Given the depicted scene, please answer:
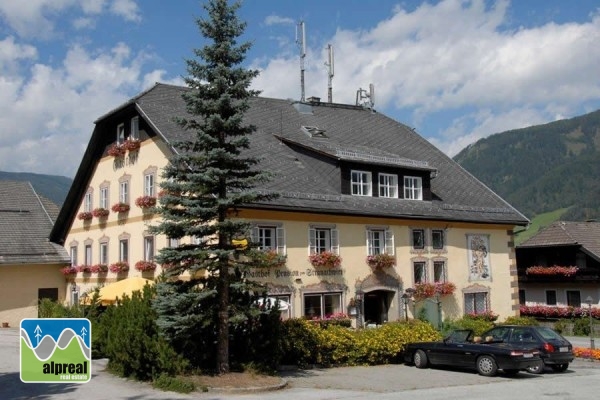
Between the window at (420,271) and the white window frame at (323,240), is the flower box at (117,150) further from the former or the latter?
the window at (420,271)

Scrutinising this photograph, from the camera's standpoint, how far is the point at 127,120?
29.4m

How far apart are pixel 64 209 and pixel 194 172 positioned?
18.6 m

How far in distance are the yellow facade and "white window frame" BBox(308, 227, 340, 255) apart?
204 mm

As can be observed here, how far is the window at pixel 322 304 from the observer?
25938mm

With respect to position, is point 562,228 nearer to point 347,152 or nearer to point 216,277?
point 347,152

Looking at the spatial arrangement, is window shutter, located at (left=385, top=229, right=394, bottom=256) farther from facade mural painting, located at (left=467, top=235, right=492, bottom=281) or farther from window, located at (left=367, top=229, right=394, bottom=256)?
facade mural painting, located at (left=467, top=235, right=492, bottom=281)

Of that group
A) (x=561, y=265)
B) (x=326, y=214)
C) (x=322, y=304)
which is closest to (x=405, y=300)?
(x=322, y=304)

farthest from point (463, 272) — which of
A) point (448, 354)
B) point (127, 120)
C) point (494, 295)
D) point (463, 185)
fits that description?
point (127, 120)

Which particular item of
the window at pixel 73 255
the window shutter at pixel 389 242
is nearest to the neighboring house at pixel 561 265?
the window shutter at pixel 389 242

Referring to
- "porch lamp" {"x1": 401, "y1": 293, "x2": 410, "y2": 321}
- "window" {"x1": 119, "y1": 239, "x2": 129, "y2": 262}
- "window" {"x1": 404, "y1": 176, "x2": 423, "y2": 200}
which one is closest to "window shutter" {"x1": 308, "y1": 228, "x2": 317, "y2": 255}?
"porch lamp" {"x1": 401, "y1": 293, "x2": 410, "y2": 321}

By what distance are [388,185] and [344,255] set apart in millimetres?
4293

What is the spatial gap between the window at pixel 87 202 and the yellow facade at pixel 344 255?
1.04 feet

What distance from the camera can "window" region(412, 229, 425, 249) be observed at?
29.3 metres

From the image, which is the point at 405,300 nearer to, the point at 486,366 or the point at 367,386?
the point at 486,366
